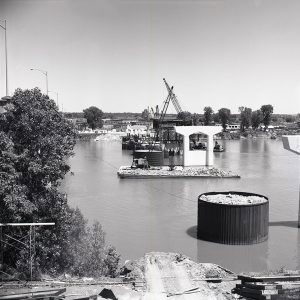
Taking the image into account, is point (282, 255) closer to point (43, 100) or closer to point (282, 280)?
point (282, 280)

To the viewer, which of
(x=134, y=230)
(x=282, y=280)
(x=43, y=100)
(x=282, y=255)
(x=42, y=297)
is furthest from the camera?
(x=134, y=230)

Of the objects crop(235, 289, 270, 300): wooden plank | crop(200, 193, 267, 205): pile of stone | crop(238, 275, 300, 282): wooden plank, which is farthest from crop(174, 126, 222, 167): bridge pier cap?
crop(235, 289, 270, 300): wooden plank

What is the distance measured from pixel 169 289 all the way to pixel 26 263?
489cm

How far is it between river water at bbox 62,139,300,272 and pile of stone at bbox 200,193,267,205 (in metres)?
2.41

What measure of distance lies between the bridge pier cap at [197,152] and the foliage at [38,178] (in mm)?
46350

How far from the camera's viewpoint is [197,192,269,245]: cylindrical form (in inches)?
920

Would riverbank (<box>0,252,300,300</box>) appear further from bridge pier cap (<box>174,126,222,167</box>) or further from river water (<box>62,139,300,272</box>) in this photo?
bridge pier cap (<box>174,126,222,167</box>)

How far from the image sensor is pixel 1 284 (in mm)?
13648

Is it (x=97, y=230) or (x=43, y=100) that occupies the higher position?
(x=43, y=100)

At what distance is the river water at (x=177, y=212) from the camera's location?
22.9 m

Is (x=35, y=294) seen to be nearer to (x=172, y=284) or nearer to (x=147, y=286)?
(x=147, y=286)

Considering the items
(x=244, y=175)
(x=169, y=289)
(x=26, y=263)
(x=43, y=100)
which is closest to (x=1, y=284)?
(x=26, y=263)

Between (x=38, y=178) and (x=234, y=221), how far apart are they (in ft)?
39.8

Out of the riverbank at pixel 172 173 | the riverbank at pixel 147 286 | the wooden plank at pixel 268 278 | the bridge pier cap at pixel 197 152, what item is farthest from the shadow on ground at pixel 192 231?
the bridge pier cap at pixel 197 152
